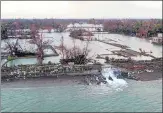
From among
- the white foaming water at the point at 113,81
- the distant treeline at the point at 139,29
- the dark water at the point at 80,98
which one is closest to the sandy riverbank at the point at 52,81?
the dark water at the point at 80,98

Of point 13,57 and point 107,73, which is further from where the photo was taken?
point 13,57

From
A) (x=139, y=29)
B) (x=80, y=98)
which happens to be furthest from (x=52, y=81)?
(x=139, y=29)

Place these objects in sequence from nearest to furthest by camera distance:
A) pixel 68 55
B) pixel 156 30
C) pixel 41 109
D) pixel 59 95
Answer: pixel 41 109
pixel 59 95
pixel 68 55
pixel 156 30

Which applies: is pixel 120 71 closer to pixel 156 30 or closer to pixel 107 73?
pixel 107 73

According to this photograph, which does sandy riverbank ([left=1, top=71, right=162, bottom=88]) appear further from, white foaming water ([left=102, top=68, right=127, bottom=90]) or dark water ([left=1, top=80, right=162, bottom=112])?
white foaming water ([left=102, top=68, right=127, bottom=90])

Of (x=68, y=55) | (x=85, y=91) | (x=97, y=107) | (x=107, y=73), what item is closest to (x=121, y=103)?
(x=97, y=107)
